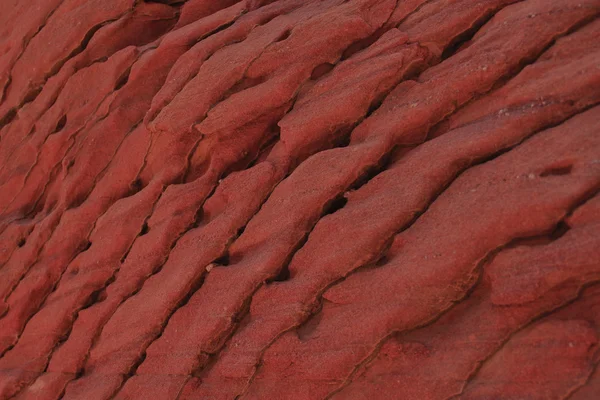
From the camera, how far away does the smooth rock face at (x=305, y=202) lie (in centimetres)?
239

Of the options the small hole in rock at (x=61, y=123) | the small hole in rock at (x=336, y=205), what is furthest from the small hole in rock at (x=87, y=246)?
the small hole in rock at (x=336, y=205)

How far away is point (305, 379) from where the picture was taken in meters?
2.69

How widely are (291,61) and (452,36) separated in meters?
0.83

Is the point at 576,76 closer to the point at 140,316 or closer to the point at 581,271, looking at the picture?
the point at 581,271

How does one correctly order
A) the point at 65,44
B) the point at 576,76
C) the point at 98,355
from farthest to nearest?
the point at 65,44, the point at 98,355, the point at 576,76

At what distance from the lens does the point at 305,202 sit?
120 inches

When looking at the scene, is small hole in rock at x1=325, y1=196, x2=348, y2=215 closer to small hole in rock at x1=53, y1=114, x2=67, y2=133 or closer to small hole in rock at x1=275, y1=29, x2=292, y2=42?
small hole in rock at x1=275, y1=29, x2=292, y2=42

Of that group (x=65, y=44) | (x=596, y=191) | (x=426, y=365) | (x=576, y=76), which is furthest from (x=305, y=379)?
(x=65, y=44)

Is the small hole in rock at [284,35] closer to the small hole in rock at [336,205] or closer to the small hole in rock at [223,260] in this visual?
the small hole in rock at [336,205]

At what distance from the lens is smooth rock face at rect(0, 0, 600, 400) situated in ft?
7.84

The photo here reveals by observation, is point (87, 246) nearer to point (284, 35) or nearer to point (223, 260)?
point (223, 260)

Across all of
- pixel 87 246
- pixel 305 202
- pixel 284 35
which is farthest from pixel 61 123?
pixel 305 202

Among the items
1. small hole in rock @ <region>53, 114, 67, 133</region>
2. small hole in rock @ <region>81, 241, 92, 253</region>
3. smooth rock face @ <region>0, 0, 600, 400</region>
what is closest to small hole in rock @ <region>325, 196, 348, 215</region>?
smooth rock face @ <region>0, 0, 600, 400</region>

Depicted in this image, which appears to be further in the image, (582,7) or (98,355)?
(98,355)
